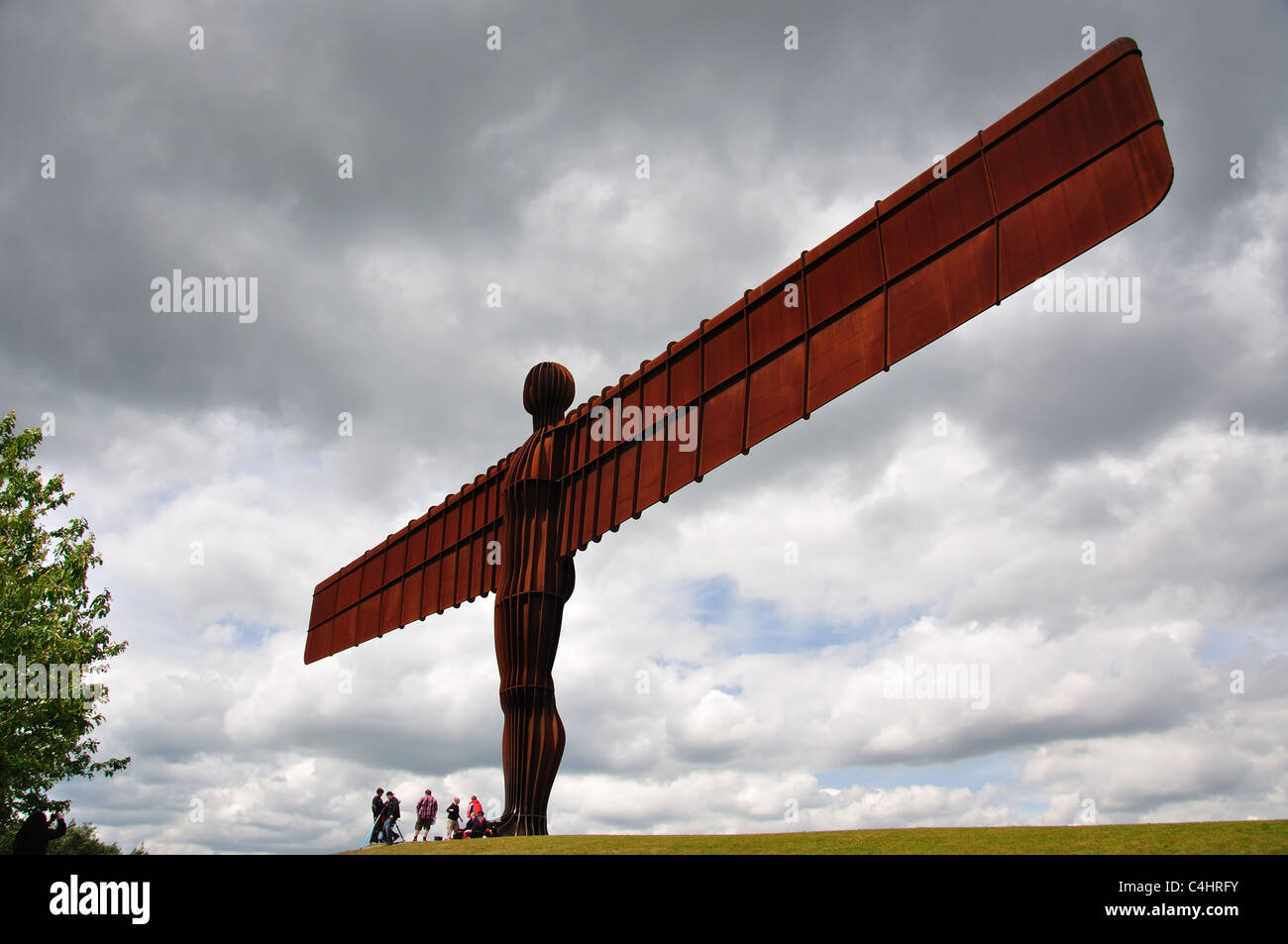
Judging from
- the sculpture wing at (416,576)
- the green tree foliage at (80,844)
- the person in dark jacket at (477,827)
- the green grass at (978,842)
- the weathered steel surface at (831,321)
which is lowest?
the green tree foliage at (80,844)

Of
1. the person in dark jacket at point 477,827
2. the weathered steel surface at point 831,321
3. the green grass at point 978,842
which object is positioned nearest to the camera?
the green grass at point 978,842

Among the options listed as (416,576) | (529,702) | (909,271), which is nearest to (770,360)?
(909,271)

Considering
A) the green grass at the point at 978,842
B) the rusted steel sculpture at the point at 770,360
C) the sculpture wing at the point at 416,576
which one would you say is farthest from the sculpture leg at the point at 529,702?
the green grass at the point at 978,842

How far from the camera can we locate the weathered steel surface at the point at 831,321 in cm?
946

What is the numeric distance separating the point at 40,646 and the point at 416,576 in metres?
7.94

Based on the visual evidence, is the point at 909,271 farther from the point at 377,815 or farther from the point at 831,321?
the point at 377,815

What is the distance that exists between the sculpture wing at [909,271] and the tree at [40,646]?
12693 millimetres

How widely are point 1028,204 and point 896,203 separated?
1.77 m

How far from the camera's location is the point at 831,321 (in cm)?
1178

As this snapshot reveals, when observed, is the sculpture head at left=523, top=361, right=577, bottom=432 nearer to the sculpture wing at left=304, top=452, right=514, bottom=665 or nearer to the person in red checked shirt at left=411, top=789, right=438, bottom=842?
the sculpture wing at left=304, top=452, right=514, bottom=665

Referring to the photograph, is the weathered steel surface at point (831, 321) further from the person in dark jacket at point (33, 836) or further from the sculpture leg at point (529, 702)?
the person in dark jacket at point (33, 836)
